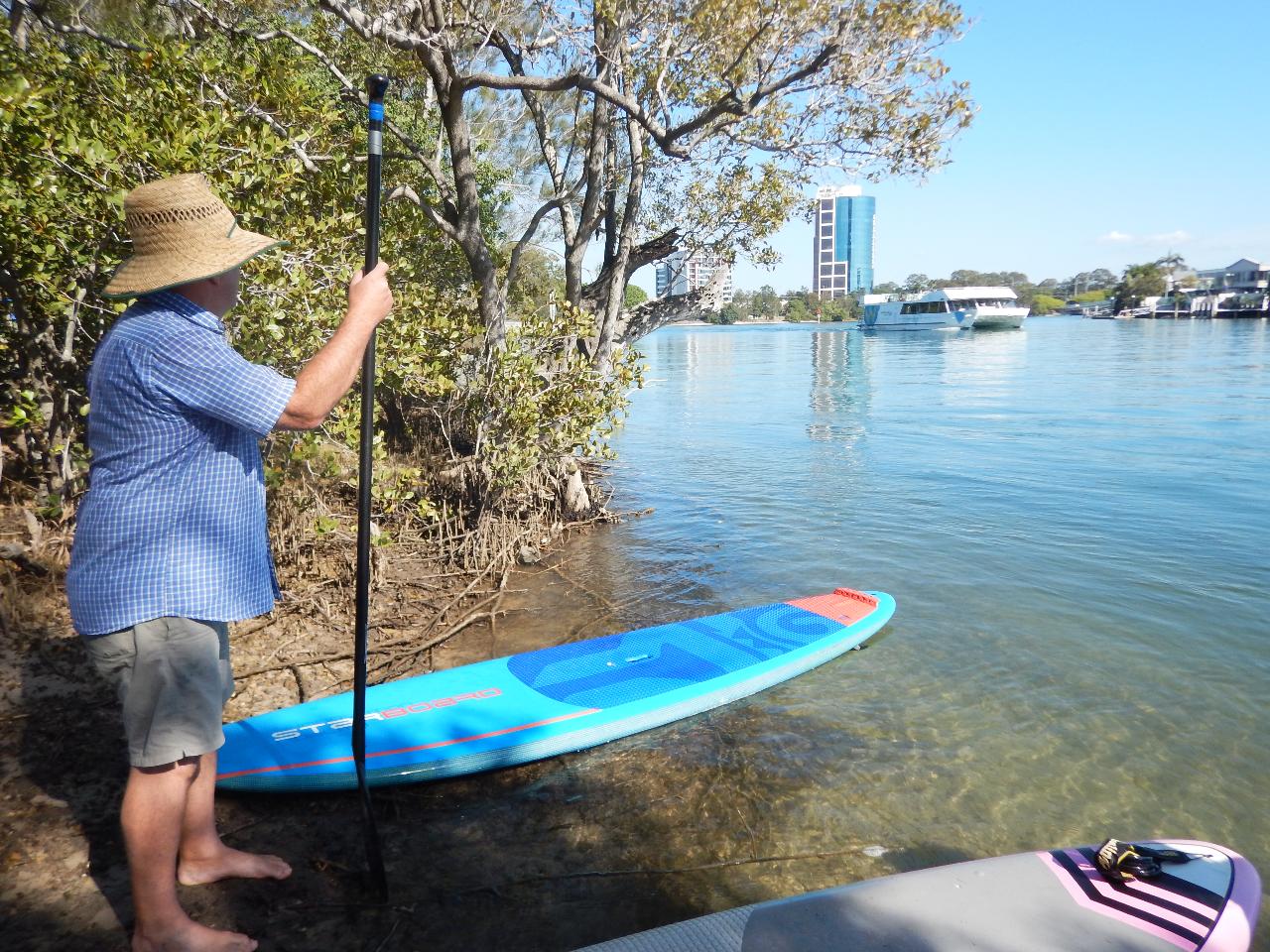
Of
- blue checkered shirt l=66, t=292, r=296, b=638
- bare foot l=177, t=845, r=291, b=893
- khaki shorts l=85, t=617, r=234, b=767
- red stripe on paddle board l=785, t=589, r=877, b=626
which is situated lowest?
red stripe on paddle board l=785, t=589, r=877, b=626

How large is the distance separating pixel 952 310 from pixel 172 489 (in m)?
80.2

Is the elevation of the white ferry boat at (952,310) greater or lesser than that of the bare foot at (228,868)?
greater

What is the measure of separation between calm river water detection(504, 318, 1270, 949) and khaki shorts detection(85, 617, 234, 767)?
1.91 meters

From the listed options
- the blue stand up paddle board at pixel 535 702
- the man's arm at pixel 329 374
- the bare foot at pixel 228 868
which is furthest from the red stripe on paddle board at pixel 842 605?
the man's arm at pixel 329 374

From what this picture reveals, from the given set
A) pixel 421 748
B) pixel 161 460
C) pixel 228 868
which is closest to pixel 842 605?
pixel 421 748

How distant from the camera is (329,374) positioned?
2.19m

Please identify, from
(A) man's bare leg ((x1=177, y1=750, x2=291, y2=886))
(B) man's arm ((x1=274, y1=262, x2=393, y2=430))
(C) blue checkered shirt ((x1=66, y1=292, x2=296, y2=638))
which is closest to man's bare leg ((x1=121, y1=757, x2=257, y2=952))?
(A) man's bare leg ((x1=177, y1=750, x2=291, y2=886))

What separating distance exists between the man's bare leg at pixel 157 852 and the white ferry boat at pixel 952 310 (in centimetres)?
7581

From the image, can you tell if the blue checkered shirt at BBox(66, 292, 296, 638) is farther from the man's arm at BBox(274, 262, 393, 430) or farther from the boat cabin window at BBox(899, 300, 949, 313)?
the boat cabin window at BBox(899, 300, 949, 313)

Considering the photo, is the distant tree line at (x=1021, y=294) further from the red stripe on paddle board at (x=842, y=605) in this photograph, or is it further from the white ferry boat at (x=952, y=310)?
the red stripe on paddle board at (x=842, y=605)

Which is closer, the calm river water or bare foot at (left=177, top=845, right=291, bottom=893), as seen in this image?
bare foot at (left=177, top=845, right=291, bottom=893)

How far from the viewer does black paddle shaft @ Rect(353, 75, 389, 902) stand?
265 cm

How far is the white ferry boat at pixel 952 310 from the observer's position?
70.4m

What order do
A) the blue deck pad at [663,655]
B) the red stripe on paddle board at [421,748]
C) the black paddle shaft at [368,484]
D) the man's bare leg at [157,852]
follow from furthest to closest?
the blue deck pad at [663,655] → the red stripe on paddle board at [421,748] → the black paddle shaft at [368,484] → the man's bare leg at [157,852]
